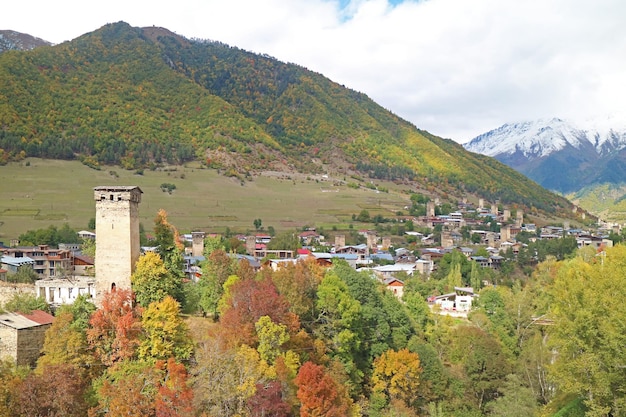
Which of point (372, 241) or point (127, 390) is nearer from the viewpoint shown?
point (127, 390)

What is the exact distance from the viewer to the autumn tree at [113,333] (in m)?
27.1

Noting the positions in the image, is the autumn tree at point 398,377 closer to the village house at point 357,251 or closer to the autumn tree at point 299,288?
the autumn tree at point 299,288

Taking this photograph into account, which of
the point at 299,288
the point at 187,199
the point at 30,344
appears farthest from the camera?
the point at 187,199

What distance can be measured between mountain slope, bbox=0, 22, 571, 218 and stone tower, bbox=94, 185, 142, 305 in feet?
270

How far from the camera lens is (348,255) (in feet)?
237

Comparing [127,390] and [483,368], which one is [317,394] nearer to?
[127,390]

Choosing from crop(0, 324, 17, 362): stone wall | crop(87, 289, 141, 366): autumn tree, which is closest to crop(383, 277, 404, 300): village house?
crop(87, 289, 141, 366): autumn tree

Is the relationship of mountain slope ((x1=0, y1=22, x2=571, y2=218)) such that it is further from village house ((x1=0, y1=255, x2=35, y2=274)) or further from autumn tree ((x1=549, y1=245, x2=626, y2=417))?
autumn tree ((x1=549, y1=245, x2=626, y2=417))

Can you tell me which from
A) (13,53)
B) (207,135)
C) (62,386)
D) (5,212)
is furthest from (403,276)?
(13,53)

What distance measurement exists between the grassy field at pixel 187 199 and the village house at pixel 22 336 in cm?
4380

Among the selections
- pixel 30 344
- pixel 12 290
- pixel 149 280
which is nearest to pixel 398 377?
pixel 149 280

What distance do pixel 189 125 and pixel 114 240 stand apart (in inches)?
4651

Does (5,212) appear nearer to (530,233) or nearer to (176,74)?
(530,233)

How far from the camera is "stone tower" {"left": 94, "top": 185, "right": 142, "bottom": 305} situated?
29875 millimetres
